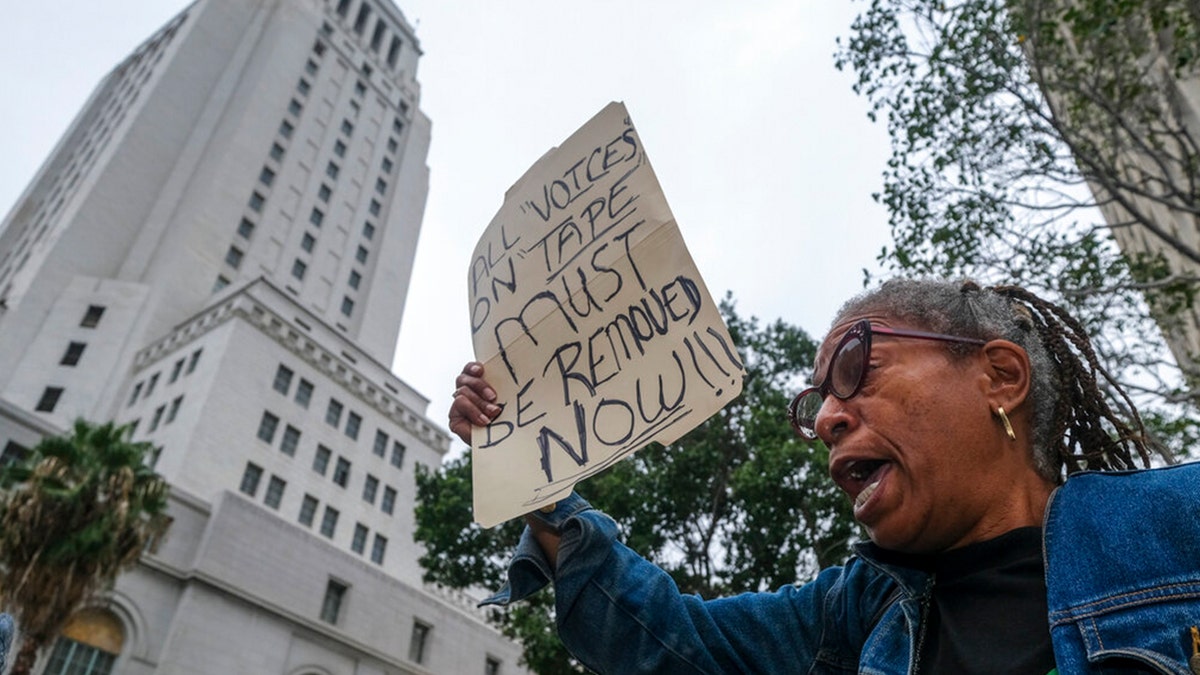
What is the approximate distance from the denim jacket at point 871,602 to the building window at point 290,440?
33659 millimetres

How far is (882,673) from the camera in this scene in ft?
5.32

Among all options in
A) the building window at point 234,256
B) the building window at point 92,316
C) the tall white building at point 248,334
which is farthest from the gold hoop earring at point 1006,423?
the building window at point 234,256

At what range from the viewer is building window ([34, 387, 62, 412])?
36562mm

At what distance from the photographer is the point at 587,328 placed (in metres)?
2.25

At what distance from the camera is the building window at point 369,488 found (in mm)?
35625

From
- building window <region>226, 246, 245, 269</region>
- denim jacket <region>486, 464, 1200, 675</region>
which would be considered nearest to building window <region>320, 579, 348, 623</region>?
building window <region>226, 246, 245, 269</region>

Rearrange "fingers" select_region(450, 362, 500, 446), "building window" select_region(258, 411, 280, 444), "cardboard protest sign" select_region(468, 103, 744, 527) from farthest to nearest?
1. "building window" select_region(258, 411, 280, 444)
2. "fingers" select_region(450, 362, 500, 446)
3. "cardboard protest sign" select_region(468, 103, 744, 527)

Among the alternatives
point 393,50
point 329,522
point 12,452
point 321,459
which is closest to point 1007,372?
point 12,452

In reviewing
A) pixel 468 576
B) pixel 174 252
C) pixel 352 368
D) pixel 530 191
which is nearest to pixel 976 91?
pixel 530 191

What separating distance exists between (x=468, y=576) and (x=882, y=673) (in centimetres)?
1622

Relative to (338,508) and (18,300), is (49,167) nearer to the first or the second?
(18,300)

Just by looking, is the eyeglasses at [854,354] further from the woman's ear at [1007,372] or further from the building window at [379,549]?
the building window at [379,549]

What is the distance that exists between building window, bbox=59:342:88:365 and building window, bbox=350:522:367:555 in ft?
54.8

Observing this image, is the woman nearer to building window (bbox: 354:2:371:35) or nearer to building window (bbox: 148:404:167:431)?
building window (bbox: 148:404:167:431)
